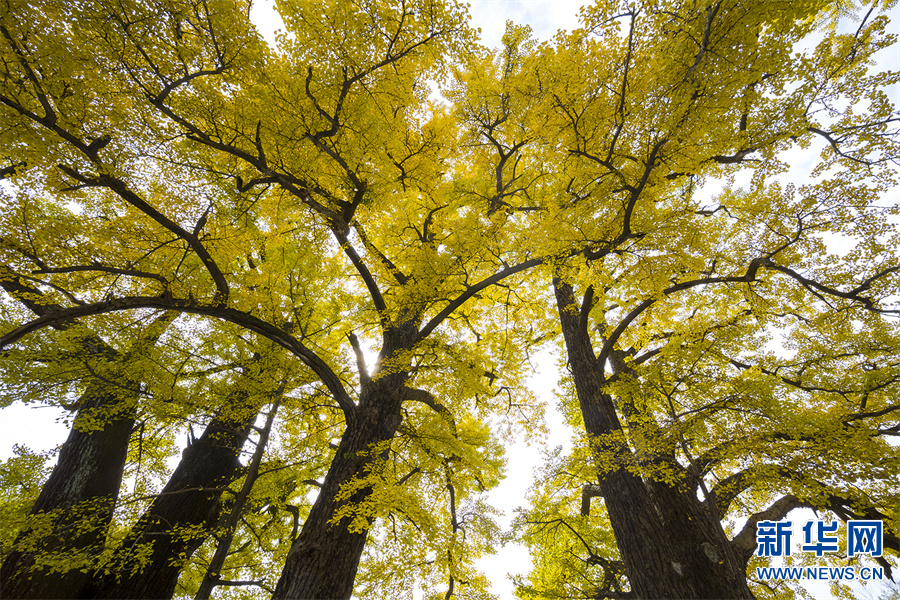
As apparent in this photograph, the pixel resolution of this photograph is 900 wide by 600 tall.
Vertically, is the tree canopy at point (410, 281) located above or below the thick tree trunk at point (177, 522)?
above

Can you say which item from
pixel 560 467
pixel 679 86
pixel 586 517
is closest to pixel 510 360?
pixel 560 467

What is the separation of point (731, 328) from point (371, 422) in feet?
15.0

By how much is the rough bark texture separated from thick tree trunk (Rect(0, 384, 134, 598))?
2.79m

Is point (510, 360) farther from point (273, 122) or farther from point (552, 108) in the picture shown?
point (273, 122)

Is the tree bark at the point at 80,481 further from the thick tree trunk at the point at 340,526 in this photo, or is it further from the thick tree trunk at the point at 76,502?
the thick tree trunk at the point at 340,526

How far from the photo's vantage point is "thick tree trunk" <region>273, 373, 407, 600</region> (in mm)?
3295

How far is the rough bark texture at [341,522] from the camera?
3.30 meters

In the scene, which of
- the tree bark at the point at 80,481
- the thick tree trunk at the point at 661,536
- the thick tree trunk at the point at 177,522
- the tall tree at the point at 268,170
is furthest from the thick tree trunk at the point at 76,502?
the thick tree trunk at the point at 661,536

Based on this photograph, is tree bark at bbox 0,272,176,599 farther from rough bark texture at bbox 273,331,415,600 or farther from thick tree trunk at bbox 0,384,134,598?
rough bark texture at bbox 273,331,415,600

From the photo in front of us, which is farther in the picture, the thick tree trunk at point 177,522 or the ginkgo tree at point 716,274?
the thick tree trunk at point 177,522

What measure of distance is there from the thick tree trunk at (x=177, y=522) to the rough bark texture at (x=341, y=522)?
4.89 ft

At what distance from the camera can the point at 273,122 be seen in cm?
422

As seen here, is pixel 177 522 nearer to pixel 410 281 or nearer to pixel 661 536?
pixel 410 281

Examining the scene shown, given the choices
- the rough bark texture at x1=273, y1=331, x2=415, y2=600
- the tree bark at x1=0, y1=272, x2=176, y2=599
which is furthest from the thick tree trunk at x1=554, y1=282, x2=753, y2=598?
the tree bark at x1=0, y1=272, x2=176, y2=599
